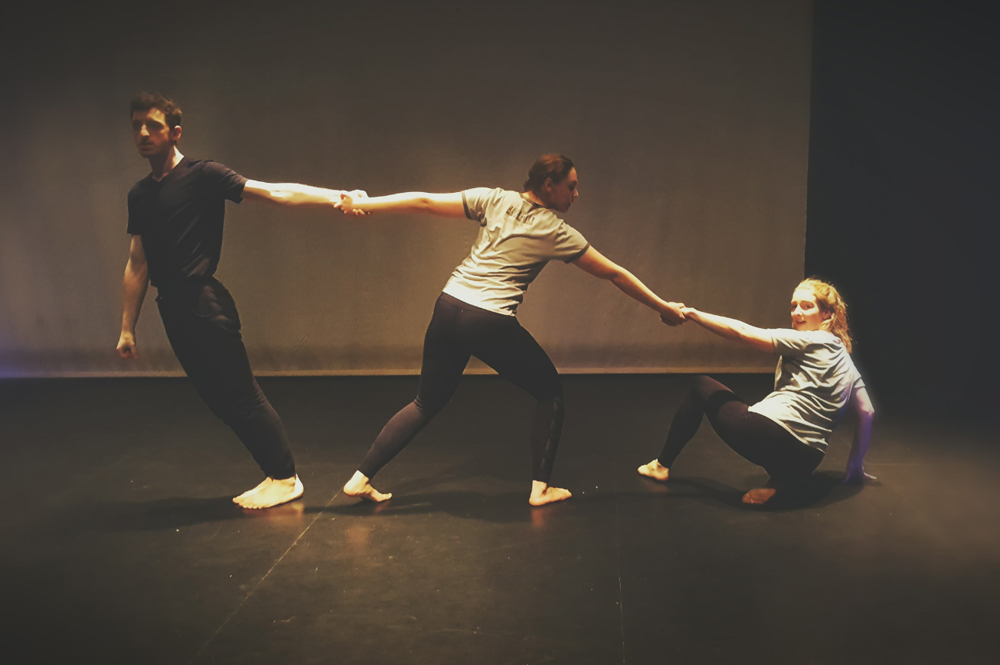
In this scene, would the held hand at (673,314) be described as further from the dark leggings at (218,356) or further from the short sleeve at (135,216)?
the short sleeve at (135,216)

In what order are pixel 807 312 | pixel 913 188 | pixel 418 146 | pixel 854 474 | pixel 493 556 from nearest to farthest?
pixel 493 556 < pixel 807 312 < pixel 854 474 < pixel 913 188 < pixel 418 146

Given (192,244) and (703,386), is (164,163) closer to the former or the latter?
(192,244)

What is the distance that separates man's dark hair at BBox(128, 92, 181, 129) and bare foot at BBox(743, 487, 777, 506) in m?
2.45

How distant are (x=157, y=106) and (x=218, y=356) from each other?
876mm

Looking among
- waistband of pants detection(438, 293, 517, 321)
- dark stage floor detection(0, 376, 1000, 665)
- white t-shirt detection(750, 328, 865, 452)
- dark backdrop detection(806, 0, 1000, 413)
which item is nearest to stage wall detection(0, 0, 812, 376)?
dark backdrop detection(806, 0, 1000, 413)

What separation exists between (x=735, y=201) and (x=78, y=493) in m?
4.24

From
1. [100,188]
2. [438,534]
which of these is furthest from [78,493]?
[100,188]

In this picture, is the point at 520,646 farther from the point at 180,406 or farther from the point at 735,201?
the point at 735,201

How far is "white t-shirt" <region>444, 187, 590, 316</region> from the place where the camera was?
296cm

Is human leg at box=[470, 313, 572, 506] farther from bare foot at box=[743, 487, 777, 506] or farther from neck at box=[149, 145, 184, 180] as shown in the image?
neck at box=[149, 145, 184, 180]

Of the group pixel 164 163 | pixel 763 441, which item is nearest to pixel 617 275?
pixel 763 441

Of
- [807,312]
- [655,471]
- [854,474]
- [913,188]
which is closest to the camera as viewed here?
[807,312]

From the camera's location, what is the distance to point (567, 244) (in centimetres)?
298

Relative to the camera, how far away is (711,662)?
2021 mm
